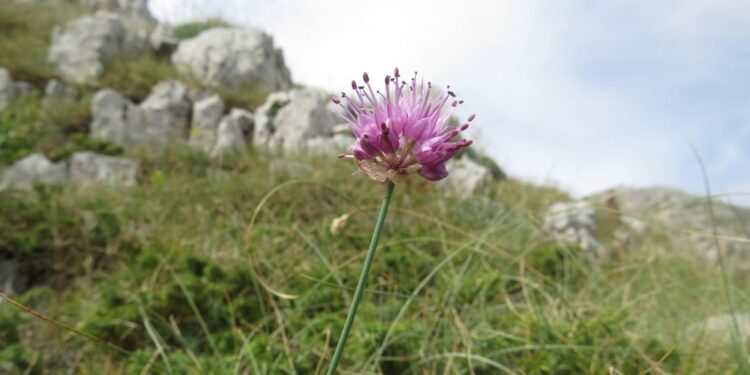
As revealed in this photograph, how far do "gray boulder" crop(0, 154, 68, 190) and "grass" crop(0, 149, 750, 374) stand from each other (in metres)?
0.96

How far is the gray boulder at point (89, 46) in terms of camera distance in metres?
10.3

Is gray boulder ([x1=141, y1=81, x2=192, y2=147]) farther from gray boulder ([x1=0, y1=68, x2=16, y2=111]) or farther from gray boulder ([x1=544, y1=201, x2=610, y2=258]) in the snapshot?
gray boulder ([x1=544, y1=201, x2=610, y2=258])

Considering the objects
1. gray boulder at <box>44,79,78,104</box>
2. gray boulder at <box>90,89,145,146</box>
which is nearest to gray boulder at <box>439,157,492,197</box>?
gray boulder at <box>90,89,145,146</box>

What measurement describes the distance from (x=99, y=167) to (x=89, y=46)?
5467 mm

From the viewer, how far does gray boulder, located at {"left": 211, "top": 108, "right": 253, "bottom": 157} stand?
7.18 metres

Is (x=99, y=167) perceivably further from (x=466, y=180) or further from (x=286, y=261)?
(x=286, y=261)

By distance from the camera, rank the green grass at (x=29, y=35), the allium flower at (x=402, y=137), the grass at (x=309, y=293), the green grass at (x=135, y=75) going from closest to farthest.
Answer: the allium flower at (x=402, y=137) < the grass at (x=309, y=293) < the green grass at (x=29, y=35) < the green grass at (x=135, y=75)

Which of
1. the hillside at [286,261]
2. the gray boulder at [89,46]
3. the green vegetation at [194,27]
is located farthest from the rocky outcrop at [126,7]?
the hillside at [286,261]

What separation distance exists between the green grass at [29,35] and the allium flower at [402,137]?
33.6 feet

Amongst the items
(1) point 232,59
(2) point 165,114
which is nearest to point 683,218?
(2) point 165,114

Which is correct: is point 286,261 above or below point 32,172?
below

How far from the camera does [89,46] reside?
35.0 feet

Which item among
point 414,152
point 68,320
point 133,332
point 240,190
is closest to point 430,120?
point 414,152

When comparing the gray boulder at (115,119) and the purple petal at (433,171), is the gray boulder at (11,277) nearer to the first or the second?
the purple petal at (433,171)
